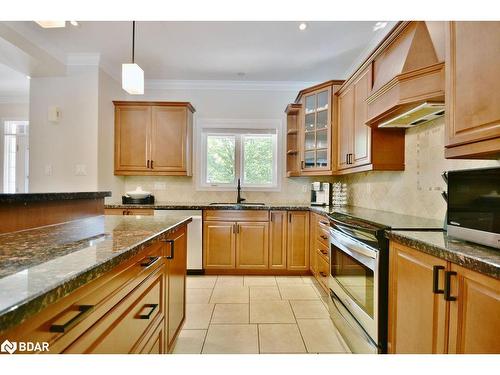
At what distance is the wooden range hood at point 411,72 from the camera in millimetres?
1500

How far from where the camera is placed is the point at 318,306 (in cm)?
257

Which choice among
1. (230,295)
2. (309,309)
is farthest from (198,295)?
(309,309)

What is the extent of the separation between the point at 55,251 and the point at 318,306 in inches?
91.0

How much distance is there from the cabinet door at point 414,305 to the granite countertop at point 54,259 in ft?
4.08

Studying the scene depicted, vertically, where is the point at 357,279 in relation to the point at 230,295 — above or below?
above

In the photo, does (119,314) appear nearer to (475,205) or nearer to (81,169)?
(475,205)

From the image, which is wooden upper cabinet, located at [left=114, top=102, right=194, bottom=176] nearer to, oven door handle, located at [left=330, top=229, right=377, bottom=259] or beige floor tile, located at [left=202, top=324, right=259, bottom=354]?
beige floor tile, located at [left=202, top=324, right=259, bottom=354]

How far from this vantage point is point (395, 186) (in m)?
2.51

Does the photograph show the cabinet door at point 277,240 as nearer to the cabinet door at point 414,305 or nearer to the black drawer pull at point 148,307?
the cabinet door at point 414,305

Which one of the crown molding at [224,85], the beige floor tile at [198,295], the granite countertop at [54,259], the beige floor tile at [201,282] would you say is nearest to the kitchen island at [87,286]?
the granite countertop at [54,259]

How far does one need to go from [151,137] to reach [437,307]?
3.56 metres

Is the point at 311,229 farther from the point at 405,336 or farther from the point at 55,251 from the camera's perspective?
the point at 55,251

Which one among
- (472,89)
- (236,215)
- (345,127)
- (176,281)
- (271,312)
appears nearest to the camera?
(472,89)

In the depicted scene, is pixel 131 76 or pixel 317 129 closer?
pixel 131 76
